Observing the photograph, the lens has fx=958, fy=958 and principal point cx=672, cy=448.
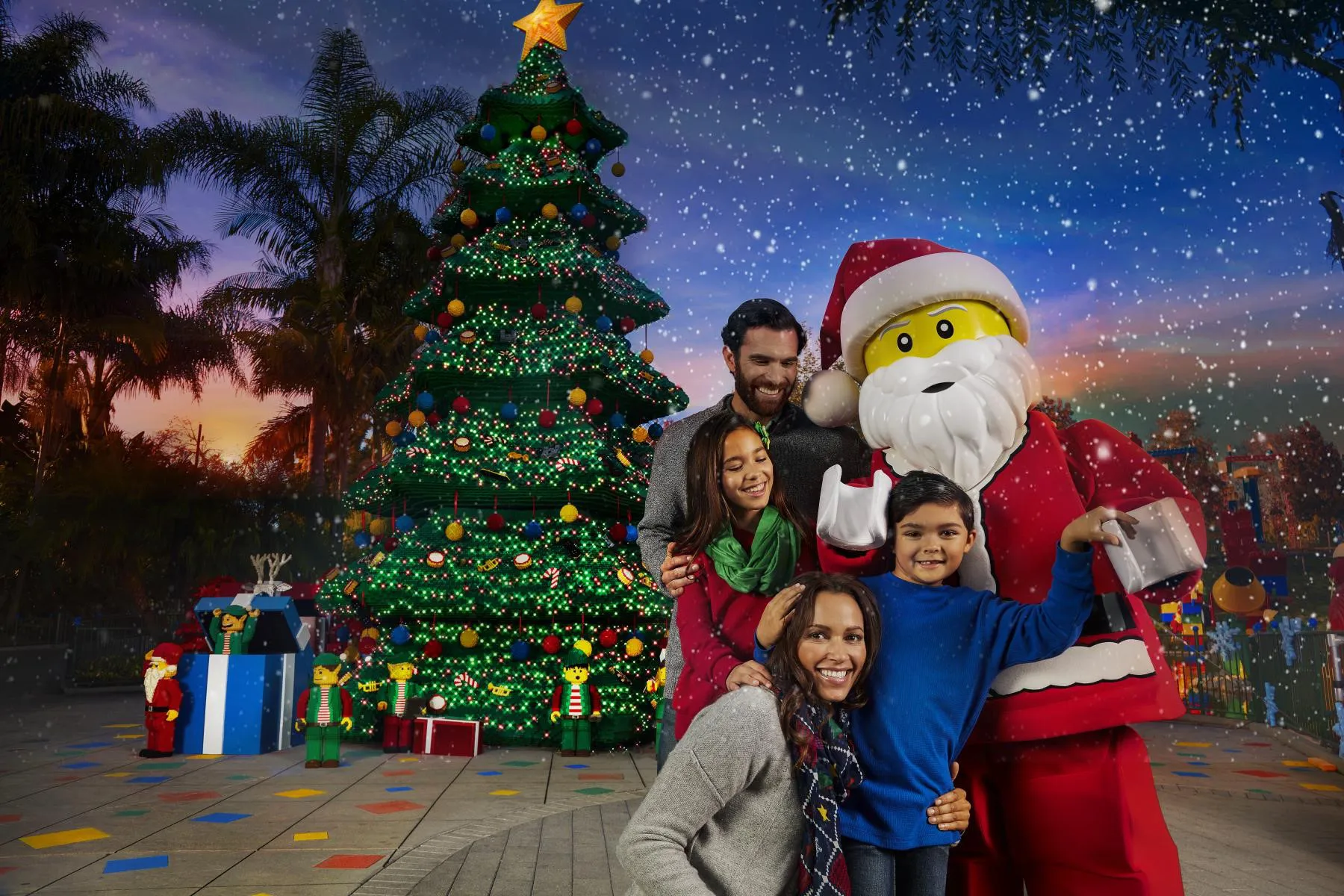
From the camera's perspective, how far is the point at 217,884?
14.8 feet

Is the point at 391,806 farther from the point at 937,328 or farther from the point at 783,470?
the point at 937,328

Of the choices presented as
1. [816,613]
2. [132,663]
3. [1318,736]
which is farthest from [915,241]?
[132,663]

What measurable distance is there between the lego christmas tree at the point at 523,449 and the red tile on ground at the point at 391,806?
7.92ft

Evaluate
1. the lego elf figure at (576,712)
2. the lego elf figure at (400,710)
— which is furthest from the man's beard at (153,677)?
the lego elf figure at (576,712)

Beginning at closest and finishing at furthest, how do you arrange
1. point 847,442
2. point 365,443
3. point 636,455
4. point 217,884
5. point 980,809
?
1. point 980,809
2. point 847,442
3. point 217,884
4. point 636,455
5. point 365,443

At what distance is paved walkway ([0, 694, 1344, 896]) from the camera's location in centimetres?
464

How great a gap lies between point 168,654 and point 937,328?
26.4 feet

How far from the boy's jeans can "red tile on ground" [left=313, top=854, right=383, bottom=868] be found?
3556mm

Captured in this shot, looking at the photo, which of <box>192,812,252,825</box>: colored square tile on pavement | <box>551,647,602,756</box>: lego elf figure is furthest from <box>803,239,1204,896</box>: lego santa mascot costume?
<box>551,647,602,756</box>: lego elf figure

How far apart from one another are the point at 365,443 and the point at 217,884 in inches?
716

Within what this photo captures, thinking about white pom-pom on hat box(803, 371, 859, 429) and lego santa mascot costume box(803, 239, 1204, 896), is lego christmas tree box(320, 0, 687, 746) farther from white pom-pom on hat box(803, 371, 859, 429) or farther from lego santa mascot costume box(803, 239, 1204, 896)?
lego santa mascot costume box(803, 239, 1204, 896)

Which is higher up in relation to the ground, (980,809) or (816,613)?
(816,613)

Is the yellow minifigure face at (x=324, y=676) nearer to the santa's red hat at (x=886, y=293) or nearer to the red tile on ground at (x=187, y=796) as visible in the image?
the red tile on ground at (x=187, y=796)

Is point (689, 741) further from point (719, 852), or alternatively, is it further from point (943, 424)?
point (943, 424)
